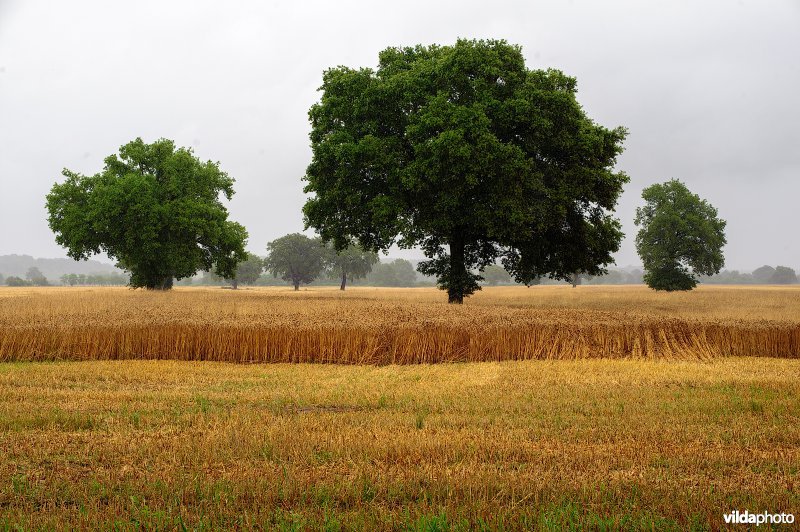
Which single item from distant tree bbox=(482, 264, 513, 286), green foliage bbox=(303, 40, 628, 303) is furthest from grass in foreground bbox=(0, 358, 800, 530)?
distant tree bbox=(482, 264, 513, 286)

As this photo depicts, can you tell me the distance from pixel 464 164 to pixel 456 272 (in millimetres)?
8160

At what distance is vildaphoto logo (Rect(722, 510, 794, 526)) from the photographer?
5.17 meters

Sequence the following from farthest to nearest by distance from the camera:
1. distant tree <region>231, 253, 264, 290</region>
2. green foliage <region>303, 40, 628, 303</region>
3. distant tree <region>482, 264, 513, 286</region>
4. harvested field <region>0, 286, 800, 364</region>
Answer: distant tree <region>482, 264, 513, 286</region> → distant tree <region>231, 253, 264, 290</region> → green foliage <region>303, 40, 628, 303</region> → harvested field <region>0, 286, 800, 364</region>

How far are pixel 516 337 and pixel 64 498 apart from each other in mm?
13199

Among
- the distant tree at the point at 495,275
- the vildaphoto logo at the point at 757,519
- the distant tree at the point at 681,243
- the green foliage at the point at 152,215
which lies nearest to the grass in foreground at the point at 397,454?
the vildaphoto logo at the point at 757,519

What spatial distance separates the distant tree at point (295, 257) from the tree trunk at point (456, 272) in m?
74.1

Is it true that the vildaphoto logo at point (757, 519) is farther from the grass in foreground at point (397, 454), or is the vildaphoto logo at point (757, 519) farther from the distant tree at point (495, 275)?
the distant tree at point (495, 275)

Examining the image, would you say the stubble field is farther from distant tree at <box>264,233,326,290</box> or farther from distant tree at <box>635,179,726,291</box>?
distant tree at <box>264,233,326,290</box>

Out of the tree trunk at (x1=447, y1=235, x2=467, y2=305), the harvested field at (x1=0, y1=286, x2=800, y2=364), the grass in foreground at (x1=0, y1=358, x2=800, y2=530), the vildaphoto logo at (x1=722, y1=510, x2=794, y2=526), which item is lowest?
the grass in foreground at (x1=0, y1=358, x2=800, y2=530)

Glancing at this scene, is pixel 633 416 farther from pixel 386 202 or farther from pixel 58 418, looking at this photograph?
pixel 386 202

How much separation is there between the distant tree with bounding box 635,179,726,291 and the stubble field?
4138cm

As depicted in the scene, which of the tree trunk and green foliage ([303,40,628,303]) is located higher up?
green foliage ([303,40,628,303])

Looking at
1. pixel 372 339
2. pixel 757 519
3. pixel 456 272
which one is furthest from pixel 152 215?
pixel 757 519

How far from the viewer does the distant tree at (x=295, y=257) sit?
107m
